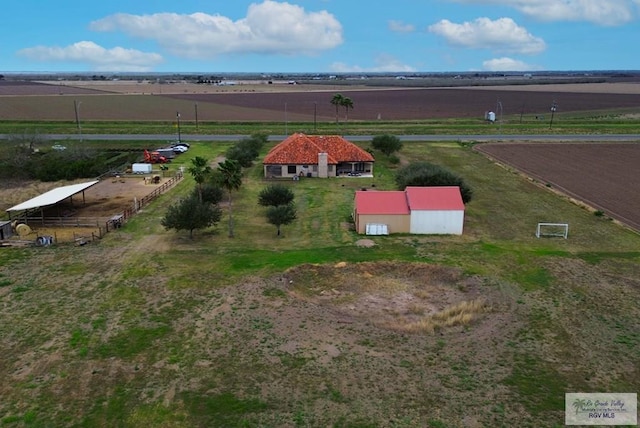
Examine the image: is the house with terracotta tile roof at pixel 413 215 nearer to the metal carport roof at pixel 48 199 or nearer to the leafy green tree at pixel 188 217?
the leafy green tree at pixel 188 217

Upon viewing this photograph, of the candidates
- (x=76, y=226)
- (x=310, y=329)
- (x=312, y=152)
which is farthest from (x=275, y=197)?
(x=310, y=329)

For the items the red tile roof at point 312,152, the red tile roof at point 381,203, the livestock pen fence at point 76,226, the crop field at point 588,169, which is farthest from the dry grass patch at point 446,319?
the red tile roof at point 312,152

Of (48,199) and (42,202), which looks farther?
(48,199)

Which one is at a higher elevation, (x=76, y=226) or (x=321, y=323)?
(x=76, y=226)

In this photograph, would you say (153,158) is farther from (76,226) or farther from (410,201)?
(410,201)

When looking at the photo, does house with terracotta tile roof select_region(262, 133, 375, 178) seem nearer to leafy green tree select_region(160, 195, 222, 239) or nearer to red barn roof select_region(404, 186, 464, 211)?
red barn roof select_region(404, 186, 464, 211)

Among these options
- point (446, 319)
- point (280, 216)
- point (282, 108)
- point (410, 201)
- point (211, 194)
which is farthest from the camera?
point (282, 108)
